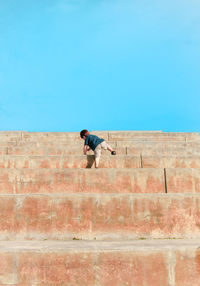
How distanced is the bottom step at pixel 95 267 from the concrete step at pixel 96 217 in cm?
92

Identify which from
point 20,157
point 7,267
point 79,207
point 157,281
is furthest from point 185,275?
point 20,157

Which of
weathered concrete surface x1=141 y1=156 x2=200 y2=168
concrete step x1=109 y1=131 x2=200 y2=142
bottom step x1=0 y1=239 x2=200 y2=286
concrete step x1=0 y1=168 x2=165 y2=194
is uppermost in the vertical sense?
concrete step x1=109 y1=131 x2=200 y2=142

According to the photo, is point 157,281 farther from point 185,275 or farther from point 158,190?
point 158,190

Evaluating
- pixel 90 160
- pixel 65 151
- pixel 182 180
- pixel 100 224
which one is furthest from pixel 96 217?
pixel 65 151

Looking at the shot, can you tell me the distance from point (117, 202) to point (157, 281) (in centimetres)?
140

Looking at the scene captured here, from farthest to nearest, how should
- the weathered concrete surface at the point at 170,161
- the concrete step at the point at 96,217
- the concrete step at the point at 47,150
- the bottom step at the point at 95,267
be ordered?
the concrete step at the point at 47,150 < the weathered concrete surface at the point at 170,161 < the concrete step at the point at 96,217 < the bottom step at the point at 95,267

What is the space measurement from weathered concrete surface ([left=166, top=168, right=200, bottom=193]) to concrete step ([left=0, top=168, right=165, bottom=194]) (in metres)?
0.21

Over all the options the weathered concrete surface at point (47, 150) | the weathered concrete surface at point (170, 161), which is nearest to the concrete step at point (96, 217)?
the weathered concrete surface at point (170, 161)

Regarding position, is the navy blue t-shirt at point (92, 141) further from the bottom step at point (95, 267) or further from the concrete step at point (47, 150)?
the bottom step at point (95, 267)

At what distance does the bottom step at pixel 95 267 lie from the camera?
11.3 ft

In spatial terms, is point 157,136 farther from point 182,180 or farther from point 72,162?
point 182,180

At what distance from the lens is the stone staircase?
3.46m

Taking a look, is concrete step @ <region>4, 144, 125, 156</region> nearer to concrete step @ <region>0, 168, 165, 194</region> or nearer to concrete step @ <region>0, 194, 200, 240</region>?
concrete step @ <region>0, 168, 165, 194</region>

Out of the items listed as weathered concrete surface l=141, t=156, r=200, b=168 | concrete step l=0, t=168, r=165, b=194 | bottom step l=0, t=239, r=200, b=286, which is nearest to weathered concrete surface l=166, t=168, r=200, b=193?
concrete step l=0, t=168, r=165, b=194
